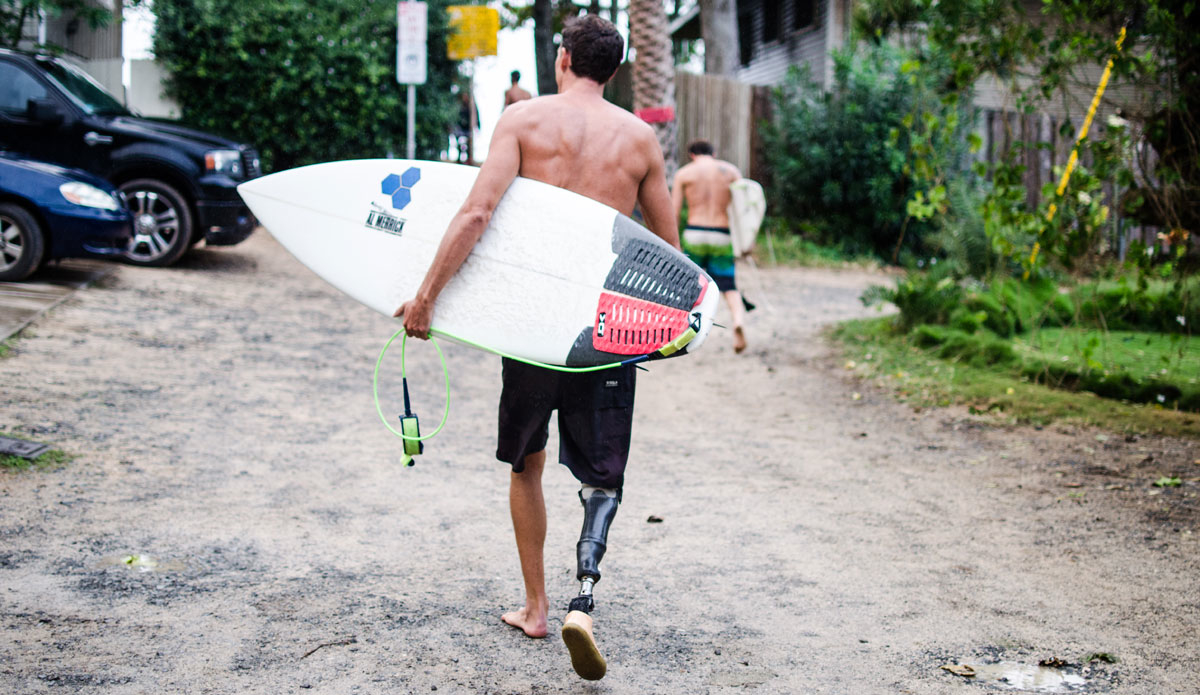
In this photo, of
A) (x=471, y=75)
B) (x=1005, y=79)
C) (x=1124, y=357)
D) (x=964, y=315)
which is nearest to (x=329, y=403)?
(x=1005, y=79)

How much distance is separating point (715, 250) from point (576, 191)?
5.98 metres

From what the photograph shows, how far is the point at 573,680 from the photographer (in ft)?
10.0

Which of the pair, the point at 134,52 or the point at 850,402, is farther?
the point at 134,52

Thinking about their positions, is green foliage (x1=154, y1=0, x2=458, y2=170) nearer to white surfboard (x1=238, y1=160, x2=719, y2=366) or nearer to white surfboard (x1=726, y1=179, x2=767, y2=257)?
white surfboard (x1=726, y1=179, x2=767, y2=257)

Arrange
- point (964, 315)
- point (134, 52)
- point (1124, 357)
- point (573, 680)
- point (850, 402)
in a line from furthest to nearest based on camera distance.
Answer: point (134, 52) < point (964, 315) < point (1124, 357) < point (850, 402) < point (573, 680)

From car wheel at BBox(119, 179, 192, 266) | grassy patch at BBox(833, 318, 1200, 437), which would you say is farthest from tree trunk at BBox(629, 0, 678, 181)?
→ car wheel at BBox(119, 179, 192, 266)

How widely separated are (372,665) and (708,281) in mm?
1571

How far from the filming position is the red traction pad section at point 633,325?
3.25 m

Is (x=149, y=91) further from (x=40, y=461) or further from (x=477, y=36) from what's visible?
(x=40, y=461)

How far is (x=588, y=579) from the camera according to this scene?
3.14 meters

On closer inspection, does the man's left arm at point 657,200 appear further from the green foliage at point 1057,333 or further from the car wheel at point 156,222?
the car wheel at point 156,222

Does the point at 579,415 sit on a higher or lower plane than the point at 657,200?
lower

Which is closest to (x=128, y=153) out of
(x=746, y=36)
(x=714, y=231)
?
(x=714, y=231)

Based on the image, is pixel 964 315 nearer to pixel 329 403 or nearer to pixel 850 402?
pixel 850 402
